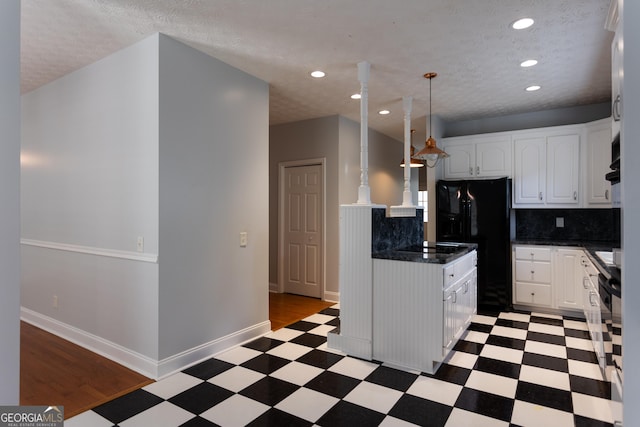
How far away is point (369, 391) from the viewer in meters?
2.46

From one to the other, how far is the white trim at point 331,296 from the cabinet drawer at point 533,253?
2.33 metres

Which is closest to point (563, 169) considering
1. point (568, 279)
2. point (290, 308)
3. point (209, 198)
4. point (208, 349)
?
point (568, 279)

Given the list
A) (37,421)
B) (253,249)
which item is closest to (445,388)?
(253,249)

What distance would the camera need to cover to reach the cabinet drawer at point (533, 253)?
4.22 m

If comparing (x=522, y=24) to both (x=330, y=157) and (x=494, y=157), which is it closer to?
(x=494, y=157)

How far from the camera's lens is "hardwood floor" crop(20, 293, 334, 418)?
2342mm

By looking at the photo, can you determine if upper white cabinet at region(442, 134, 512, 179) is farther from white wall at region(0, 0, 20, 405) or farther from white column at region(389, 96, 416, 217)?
white wall at region(0, 0, 20, 405)

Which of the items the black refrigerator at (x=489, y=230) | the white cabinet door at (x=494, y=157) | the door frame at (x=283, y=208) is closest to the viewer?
the black refrigerator at (x=489, y=230)

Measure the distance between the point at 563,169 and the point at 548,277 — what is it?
1.31 m

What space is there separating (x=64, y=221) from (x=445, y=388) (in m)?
3.70

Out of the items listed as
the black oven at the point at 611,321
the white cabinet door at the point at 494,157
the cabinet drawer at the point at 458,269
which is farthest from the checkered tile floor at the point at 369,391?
the white cabinet door at the point at 494,157

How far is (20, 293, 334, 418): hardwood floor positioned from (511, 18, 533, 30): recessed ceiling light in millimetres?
3665

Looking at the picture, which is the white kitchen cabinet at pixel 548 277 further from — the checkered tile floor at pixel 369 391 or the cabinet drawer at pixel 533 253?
the checkered tile floor at pixel 369 391

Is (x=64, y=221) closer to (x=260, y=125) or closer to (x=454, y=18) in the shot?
(x=260, y=125)
